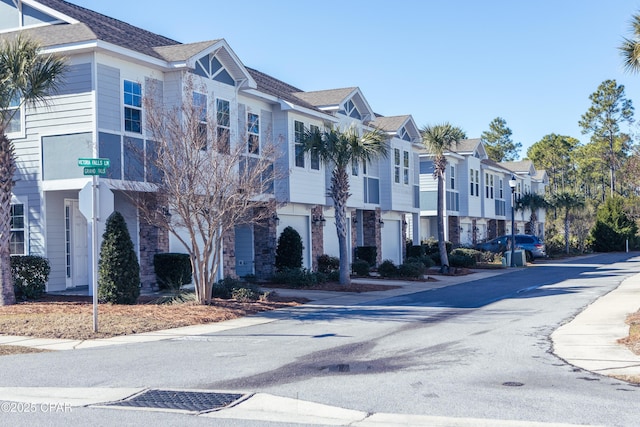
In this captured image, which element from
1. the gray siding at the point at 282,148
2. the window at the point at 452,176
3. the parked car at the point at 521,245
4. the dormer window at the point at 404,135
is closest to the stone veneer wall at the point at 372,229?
the dormer window at the point at 404,135

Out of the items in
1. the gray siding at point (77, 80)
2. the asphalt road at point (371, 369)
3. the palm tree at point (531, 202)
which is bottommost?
the asphalt road at point (371, 369)

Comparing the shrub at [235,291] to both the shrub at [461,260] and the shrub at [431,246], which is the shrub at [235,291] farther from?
the shrub at [431,246]

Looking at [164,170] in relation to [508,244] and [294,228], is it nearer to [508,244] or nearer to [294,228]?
[294,228]

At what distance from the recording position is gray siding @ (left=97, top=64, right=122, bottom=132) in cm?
1880

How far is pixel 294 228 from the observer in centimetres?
2853

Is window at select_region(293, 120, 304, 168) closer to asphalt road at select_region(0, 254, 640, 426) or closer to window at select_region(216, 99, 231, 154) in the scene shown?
window at select_region(216, 99, 231, 154)

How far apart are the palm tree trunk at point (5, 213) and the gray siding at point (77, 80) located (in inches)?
105

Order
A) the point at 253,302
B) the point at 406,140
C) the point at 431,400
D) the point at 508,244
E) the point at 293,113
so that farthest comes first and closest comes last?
1. the point at 508,244
2. the point at 406,140
3. the point at 293,113
4. the point at 253,302
5. the point at 431,400

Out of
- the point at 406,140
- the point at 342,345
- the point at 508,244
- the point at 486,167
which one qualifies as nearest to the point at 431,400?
the point at 342,345

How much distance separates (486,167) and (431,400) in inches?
1736

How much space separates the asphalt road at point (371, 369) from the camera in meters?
7.73

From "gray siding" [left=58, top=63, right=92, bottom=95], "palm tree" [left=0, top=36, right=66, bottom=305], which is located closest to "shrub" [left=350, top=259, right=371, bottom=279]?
"gray siding" [left=58, top=63, right=92, bottom=95]

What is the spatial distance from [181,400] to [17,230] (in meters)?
13.5

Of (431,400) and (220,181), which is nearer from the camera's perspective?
(431,400)
